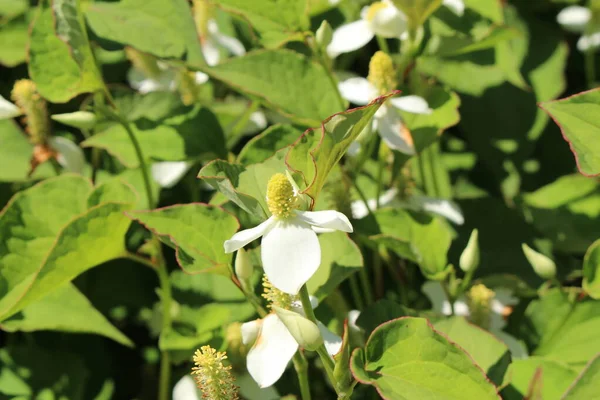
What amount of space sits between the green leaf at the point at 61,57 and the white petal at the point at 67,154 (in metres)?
0.19

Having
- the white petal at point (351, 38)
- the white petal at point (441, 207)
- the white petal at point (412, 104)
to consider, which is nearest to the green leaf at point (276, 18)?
the white petal at point (351, 38)

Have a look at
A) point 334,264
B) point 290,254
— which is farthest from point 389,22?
point 290,254

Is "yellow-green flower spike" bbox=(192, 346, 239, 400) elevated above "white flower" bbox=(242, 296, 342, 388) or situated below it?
below

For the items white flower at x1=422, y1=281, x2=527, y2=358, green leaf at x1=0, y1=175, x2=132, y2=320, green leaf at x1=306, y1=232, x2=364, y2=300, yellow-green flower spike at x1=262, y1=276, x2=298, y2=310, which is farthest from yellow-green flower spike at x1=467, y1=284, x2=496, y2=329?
green leaf at x1=0, y1=175, x2=132, y2=320

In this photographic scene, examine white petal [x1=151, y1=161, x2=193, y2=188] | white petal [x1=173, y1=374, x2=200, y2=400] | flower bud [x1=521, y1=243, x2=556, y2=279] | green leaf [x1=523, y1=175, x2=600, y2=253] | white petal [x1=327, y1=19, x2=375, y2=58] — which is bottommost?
green leaf [x1=523, y1=175, x2=600, y2=253]

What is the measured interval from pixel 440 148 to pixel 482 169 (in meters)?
0.09

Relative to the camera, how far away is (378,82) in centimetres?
96

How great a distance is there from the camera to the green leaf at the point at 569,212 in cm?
105

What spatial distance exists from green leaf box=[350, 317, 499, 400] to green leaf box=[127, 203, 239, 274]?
160 millimetres

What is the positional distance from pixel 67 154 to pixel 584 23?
34.9 inches

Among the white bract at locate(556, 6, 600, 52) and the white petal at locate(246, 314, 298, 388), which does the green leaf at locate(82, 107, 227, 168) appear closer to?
the white petal at locate(246, 314, 298, 388)

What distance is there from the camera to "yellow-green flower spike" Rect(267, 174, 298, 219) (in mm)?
605

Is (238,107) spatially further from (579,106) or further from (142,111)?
(579,106)

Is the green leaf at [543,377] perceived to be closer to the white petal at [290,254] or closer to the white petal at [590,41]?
the white petal at [290,254]
